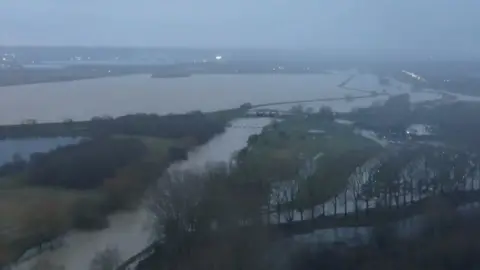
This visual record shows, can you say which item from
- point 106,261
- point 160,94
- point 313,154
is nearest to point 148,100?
point 160,94

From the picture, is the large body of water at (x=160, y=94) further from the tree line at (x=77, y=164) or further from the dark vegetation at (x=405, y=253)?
the dark vegetation at (x=405, y=253)

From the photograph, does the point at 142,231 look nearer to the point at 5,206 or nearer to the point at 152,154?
the point at 5,206

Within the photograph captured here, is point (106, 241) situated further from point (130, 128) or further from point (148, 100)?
point (148, 100)

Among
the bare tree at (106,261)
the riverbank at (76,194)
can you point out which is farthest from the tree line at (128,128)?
the bare tree at (106,261)

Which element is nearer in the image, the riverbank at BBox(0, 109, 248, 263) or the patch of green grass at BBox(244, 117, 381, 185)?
the riverbank at BBox(0, 109, 248, 263)

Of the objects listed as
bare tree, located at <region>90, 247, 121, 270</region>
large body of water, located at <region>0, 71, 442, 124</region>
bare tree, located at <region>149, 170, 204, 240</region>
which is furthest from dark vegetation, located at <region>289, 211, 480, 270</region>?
large body of water, located at <region>0, 71, 442, 124</region>

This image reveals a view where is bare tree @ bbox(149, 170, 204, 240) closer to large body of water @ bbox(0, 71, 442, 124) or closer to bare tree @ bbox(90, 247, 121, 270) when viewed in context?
bare tree @ bbox(90, 247, 121, 270)
